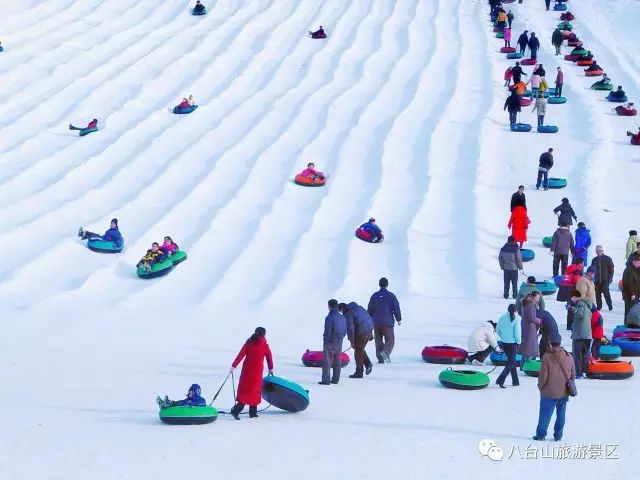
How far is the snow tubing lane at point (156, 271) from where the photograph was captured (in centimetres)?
2142

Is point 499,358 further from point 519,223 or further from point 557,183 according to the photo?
point 557,183

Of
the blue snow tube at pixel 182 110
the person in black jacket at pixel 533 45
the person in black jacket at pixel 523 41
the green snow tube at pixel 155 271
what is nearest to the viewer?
the green snow tube at pixel 155 271

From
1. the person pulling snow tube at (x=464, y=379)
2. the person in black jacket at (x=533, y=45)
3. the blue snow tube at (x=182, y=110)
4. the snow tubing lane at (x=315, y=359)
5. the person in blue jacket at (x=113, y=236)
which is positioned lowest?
the snow tubing lane at (x=315, y=359)

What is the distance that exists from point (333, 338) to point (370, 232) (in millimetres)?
8880

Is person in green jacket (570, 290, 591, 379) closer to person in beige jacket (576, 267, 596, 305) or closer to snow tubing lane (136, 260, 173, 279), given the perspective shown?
person in beige jacket (576, 267, 596, 305)

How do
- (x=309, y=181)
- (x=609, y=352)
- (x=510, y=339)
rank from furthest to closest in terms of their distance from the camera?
1. (x=309, y=181)
2. (x=609, y=352)
3. (x=510, y=339)

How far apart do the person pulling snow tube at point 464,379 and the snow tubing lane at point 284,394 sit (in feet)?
6.45

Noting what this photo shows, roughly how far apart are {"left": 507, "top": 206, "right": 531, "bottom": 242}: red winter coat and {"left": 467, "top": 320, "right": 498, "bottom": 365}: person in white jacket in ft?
20.8

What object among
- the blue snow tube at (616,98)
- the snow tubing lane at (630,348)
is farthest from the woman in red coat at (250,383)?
the blue snow tube at (616,98)

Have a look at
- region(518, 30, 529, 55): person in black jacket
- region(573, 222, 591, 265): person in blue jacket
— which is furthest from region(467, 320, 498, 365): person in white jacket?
region(518, 30, 529, 55): person in black jacket

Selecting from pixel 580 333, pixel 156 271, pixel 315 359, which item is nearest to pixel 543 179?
pixel 156 271

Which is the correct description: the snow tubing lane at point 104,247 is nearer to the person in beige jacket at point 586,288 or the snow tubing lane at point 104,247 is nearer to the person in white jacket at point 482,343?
the person in white jacket at point 482,343

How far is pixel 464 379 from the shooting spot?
45.6 feet

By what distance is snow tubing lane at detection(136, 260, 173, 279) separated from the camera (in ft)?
70.3
